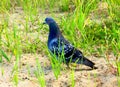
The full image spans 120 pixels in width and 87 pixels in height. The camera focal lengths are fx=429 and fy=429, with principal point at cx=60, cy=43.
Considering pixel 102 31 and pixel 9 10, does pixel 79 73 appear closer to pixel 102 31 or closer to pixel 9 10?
pixel 102 31

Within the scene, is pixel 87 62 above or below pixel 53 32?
below

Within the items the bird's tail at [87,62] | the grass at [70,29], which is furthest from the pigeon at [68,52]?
the grass at [70,29]

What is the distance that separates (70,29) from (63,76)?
3.26 ft

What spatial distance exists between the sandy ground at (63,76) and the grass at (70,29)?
0.08m

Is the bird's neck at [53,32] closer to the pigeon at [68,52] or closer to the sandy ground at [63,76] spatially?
the pigeon at [68,52]

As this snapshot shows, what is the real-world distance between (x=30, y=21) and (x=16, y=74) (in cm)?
184

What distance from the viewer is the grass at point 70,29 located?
15.5ft

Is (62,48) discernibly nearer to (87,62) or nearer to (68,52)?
(68,52)

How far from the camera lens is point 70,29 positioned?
5.06 meters

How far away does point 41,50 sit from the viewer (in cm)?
489

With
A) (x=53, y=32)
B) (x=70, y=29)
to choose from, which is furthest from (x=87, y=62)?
(x=70, y=29)

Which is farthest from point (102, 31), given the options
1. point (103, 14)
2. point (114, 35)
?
point (103, 14)

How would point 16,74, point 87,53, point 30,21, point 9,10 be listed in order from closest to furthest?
point 16,74
point 87,53
point 30,21
point 9,10

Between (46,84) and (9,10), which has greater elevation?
(9,10)
